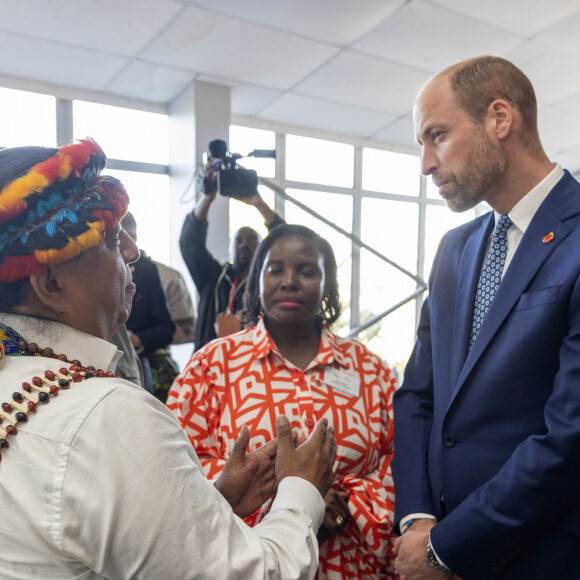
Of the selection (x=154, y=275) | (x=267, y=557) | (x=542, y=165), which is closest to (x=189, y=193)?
(x=154, y=275)

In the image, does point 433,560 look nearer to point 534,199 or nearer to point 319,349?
point 319,349

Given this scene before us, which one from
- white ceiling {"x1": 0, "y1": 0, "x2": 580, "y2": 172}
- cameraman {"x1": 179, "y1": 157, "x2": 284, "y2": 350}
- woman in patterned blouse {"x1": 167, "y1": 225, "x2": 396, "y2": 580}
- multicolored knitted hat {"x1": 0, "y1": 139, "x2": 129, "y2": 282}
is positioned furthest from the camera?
white ceiling {"x1": 0, "y1": 0, "x2": 580, "y2": 172}

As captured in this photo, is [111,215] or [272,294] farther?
[272,294]

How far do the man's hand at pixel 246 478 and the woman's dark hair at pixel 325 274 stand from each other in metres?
0.71

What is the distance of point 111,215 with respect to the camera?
90 cm

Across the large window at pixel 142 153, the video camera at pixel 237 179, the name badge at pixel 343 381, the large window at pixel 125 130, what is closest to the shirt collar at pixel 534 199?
the name badge at pixel 343 381

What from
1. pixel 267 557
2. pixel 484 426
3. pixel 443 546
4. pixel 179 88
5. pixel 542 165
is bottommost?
pixel 443 546

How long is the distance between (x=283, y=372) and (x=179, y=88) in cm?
416

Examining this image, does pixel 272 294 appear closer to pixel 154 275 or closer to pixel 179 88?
pixel 154 275

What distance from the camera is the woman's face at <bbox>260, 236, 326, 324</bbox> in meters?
1.66

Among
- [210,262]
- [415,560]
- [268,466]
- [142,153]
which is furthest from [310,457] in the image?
[142,153]

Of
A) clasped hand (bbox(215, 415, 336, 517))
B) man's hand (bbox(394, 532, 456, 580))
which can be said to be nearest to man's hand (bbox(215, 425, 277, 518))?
clasped hand (bbox(215, 415, 336, 517))

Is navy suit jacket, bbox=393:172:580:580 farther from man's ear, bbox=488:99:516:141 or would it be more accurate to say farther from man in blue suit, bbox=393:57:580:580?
man's ear, bbox=488:99:516:141

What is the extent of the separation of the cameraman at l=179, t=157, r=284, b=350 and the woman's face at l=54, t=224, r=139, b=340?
200cm
